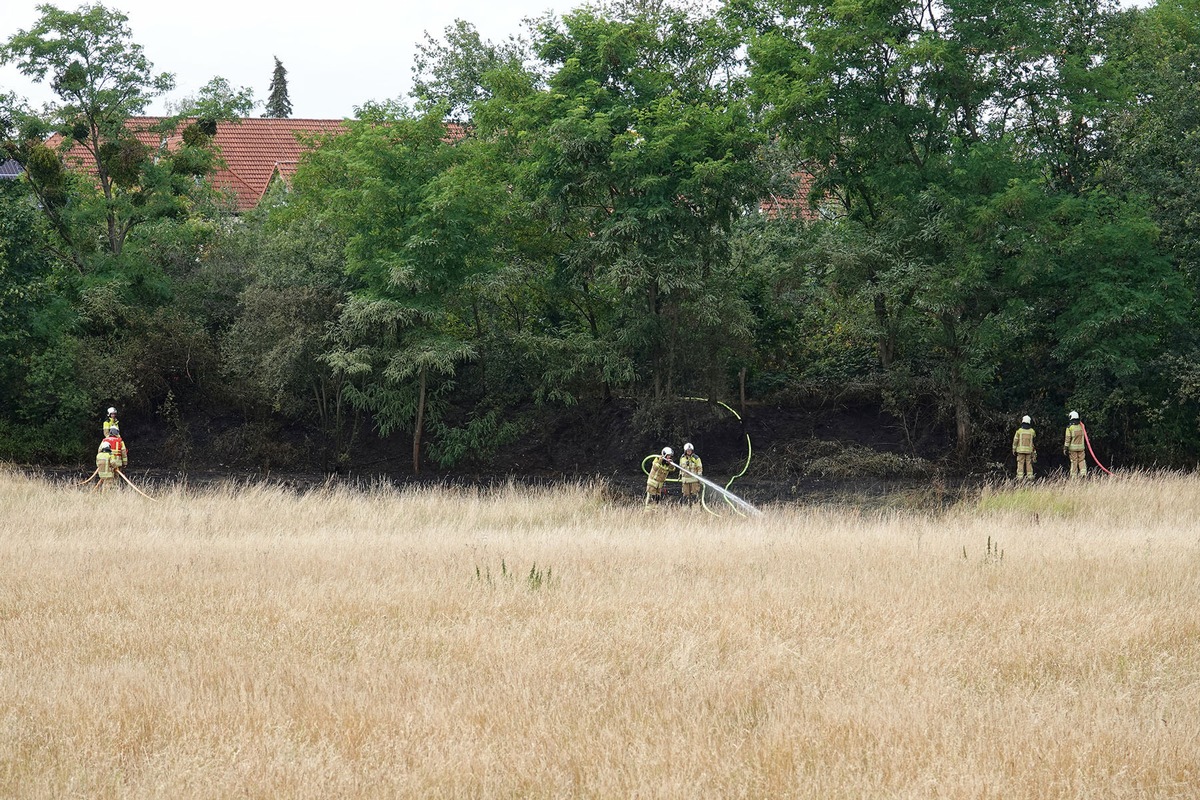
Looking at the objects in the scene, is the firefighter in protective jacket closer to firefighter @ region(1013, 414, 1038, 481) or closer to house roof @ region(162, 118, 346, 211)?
firefighter @ region(1013, 414, 1038, 481)

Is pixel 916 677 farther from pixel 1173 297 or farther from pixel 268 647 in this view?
pixel 1173 297

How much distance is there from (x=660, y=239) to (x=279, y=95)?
5901cm

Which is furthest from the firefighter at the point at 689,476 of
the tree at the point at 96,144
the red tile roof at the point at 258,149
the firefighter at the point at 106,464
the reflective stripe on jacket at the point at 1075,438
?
the red tile roof at the point at 258,149

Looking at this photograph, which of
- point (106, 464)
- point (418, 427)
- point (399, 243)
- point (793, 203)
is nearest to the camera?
point (106, 464)

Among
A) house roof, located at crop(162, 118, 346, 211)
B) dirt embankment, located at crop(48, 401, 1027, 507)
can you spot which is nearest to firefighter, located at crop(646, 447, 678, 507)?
dirt embankment, located at crop(48, 401, 1027, 507)

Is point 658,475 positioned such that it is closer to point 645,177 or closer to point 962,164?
point 645,177

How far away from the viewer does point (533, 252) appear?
27.2m

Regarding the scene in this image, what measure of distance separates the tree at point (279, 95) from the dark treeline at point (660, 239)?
50425mm

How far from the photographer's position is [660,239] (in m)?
25.2

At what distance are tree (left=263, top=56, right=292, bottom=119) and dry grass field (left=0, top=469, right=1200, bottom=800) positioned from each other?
221 feet

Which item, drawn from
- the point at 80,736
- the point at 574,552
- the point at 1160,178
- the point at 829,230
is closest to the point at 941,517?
the point at 574,552

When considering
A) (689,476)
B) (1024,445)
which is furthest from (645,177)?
(1024,445)

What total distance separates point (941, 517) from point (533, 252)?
41.5 ft

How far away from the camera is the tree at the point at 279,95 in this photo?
7662 centimetres
